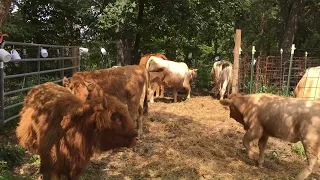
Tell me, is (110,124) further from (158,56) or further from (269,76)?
(269,76)

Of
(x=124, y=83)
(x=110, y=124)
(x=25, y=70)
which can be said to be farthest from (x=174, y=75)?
(x=110, y=124)

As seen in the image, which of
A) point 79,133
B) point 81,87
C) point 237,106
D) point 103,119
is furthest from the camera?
point 237,106

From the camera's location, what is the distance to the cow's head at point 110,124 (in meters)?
3.89

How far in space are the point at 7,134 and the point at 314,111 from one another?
18.4ft

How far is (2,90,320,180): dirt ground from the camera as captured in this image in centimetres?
570

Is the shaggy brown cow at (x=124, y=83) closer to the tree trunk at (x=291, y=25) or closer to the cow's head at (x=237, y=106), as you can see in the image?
the cow's head at (x=237, y=106)

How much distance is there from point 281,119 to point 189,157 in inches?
71.3

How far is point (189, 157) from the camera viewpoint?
6473 millimetres

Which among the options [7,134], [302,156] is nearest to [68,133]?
[7,134]

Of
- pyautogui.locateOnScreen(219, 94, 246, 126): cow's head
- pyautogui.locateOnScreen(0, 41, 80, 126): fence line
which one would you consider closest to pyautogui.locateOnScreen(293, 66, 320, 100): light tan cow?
pyautogui.locateOnScreen(219, 94, 246, 126): cow's head

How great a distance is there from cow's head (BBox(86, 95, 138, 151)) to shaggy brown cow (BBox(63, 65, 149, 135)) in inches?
92.2

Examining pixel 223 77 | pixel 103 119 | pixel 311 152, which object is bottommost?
pixel 311 152

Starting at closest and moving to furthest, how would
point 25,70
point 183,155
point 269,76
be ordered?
point 183,155 → point 25,70 → point 269,76

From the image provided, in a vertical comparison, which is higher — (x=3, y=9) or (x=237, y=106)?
(x=3, y=9)
